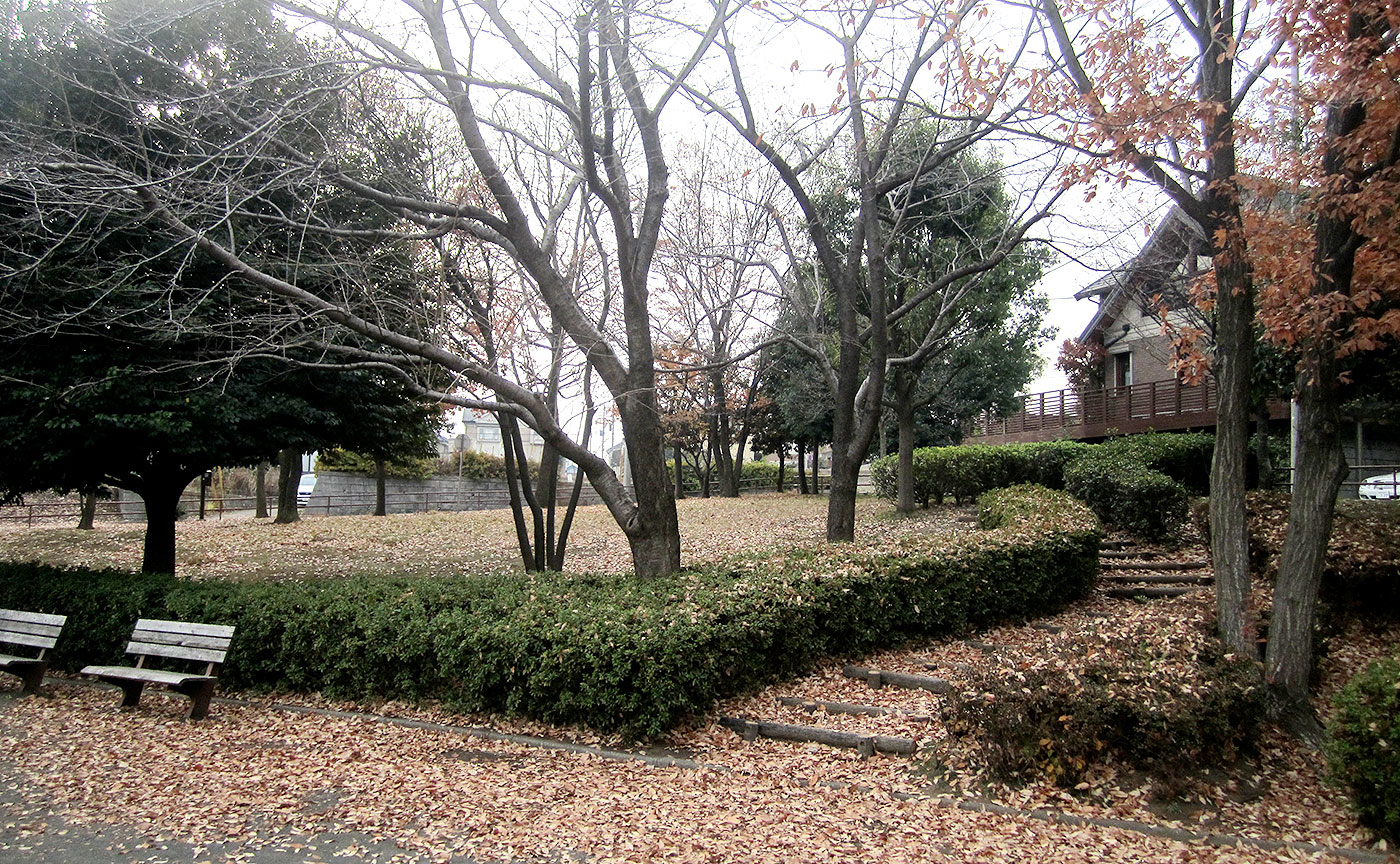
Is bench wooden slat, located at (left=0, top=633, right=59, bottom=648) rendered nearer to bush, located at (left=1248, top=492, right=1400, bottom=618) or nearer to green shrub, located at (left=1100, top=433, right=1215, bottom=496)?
bush, located at (left=1248, top=492, right=1400, bottom=618)

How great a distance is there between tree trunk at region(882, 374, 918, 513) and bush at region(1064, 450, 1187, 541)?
173 inches

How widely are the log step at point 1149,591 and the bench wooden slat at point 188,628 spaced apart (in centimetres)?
996

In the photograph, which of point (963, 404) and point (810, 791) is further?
point (963, 404)

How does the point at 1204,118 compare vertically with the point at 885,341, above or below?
above

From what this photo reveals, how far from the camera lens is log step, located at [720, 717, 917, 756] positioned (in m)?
5.64

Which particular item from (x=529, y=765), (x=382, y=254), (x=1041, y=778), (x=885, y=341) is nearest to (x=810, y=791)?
(x=1041, y=778)

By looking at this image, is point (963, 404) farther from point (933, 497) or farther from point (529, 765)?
point (529, 765)

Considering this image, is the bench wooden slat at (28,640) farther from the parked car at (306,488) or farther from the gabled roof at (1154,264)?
the parked car at (306,488)

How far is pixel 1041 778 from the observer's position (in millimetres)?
4930

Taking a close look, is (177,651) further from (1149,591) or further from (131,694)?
(1149,591)

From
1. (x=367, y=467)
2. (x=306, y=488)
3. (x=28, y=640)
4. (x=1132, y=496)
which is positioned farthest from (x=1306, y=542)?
(x=306, y=488)

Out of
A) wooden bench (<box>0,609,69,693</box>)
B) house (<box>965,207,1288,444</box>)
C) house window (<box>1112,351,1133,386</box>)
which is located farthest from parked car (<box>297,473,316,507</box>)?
house window (<box>1112,351,1133,386</box>)

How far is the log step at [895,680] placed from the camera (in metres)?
7.07

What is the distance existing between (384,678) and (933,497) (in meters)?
15.9
